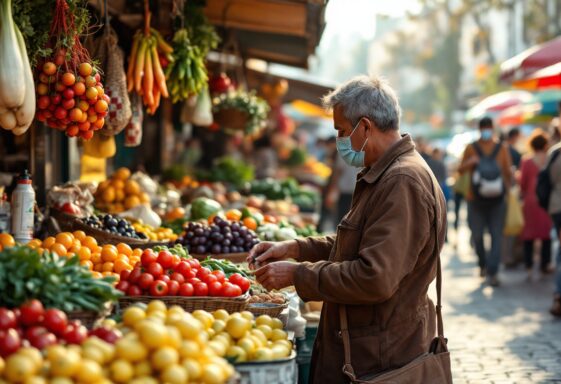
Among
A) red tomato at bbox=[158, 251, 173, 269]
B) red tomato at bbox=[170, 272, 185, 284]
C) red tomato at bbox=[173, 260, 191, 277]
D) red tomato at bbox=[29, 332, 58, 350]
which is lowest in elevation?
red tomato at bbox=[29, 332, 58, 350]

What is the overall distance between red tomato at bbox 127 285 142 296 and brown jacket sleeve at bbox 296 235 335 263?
3.18 ft

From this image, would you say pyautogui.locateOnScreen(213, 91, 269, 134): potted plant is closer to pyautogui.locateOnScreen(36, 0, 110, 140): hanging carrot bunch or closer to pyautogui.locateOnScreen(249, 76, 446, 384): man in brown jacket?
pyautogui.locateOnScreen(36, 0, 110, 140): hanging carrot bunch

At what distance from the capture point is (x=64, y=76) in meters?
4.62

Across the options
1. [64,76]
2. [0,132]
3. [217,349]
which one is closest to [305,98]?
[0,132]

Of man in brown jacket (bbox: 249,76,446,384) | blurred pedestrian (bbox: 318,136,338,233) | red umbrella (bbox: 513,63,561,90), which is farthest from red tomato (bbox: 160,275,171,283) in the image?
blurred pedestrian (bbox: 318,136,338,233)

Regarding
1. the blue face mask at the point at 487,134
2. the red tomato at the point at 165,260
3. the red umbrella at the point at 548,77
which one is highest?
the red umbrella at the point at 548,77

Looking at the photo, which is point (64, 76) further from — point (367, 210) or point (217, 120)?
point (217, 120)

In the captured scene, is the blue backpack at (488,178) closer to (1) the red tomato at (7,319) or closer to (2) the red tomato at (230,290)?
(2) the red tomato at (230,290)

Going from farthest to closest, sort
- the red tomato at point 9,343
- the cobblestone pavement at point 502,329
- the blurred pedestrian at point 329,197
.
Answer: the blurred pedestrian at point 329,197 → the cobblestone pavement at point 502,329 → the red tomato at point 9,343

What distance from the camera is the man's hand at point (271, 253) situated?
4.56 m

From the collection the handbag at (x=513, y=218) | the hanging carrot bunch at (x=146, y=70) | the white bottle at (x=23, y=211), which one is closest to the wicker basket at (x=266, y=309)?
the white bottle at (x=23, y=211)

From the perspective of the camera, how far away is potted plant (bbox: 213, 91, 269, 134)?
9.95m

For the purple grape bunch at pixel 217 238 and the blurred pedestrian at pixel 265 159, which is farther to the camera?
the blurred pedestrian at pixel 265 159

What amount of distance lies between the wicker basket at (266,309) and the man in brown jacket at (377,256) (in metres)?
0.34
